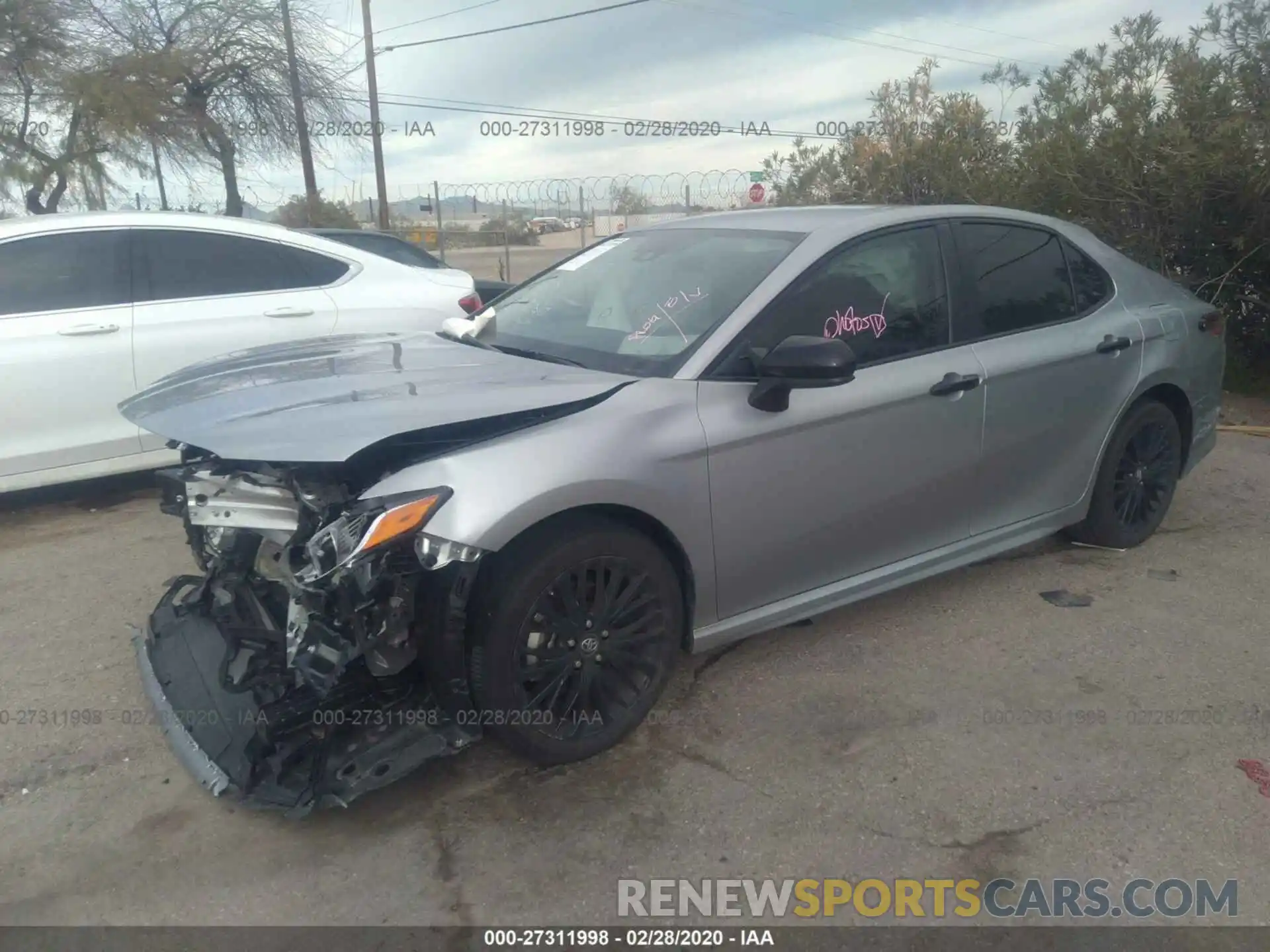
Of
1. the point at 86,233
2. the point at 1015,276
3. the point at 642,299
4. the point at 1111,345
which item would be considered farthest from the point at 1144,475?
the point at 86,233

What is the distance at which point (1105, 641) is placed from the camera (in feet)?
12.9

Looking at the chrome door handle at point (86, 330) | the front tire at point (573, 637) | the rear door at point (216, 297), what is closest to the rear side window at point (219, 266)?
the rear door at point (216, 297)

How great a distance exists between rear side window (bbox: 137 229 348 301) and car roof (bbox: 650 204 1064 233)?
2520 mm

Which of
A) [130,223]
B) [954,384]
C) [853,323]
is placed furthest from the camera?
[130,223]

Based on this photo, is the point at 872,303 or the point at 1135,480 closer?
the point at 872,303

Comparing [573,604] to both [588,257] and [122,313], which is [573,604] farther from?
[122,313]

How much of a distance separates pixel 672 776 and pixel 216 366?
213 cm

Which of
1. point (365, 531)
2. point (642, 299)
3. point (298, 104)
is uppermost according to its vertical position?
point (298, 104)

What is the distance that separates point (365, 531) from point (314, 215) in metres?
21.9

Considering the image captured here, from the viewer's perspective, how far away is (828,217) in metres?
3.87

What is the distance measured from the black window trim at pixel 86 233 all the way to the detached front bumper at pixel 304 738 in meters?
2.96

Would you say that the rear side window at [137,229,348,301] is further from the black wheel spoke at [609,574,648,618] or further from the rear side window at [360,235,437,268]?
the black wheel spoke at [609,574,648,618]
